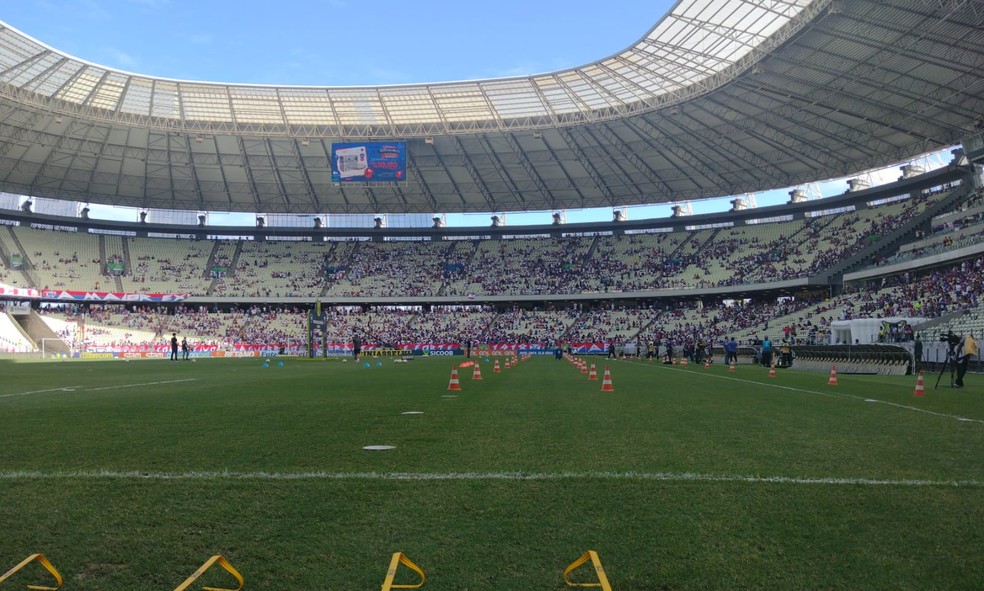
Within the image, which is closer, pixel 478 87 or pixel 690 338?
pixel 478 87

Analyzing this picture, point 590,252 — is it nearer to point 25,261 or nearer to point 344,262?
point 344,262

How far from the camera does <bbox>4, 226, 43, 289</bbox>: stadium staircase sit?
201 ft

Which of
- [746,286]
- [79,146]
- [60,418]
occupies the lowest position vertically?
[60,418]

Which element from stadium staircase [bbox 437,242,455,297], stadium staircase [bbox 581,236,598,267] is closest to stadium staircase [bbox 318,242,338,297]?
stadium staircase [bbox 437,242,455,297]

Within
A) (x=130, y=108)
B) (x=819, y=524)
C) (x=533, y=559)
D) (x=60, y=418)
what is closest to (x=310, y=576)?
(x=533, y=559)

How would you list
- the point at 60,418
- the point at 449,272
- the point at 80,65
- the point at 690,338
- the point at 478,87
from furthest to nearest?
the point at 449,272
the point at 690,338
the point at 478,87
the point at 80,65
the point at 60,418

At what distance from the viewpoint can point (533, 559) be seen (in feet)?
12.0

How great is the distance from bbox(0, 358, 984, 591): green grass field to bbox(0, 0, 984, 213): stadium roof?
98.4 feet

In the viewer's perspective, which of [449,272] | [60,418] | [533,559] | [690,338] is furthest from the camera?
[449,272]

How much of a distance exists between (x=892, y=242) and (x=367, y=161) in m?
40.3

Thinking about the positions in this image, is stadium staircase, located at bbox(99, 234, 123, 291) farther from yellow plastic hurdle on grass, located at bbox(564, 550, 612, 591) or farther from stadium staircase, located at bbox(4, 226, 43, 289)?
yellow plastic hurdle on grass, located at bbox(564, 550, 612, 591)

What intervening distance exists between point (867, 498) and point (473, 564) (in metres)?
3.07

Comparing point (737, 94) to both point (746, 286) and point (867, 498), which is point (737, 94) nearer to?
point (746, 286)

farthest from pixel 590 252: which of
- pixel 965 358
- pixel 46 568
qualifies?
pixel 46 568
